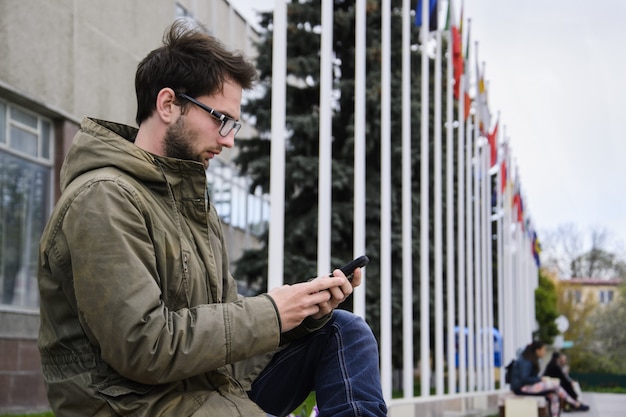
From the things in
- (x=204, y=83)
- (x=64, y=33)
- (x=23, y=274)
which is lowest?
(x=23, y=274)

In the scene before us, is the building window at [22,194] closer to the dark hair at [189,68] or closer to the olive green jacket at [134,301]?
the dark hair at [189,68]

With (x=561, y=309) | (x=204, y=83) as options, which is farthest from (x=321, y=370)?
(x=561, y=309)

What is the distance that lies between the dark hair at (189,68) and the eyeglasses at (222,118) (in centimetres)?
2

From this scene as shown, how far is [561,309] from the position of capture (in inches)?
2101

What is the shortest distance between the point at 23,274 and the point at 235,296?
12.0 meters

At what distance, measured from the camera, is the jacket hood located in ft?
7.93

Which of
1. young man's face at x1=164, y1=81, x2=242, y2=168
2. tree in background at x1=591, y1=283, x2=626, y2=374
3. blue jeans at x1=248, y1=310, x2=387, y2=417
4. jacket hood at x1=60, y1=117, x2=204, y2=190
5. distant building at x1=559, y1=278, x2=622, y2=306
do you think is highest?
young man's face at x1=164, y1=81, x2=242, y2=168

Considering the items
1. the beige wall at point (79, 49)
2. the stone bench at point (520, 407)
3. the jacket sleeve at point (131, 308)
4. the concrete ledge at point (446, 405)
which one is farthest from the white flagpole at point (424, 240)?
the jacket sleeve at point (131, 308)

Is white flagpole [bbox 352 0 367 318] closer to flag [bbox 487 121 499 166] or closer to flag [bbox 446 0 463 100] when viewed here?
flag [bbox 446 0 463 100]

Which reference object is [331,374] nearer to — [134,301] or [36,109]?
[134,301]

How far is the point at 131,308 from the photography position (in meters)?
2.21

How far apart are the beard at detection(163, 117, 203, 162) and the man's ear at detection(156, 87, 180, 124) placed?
0.02m

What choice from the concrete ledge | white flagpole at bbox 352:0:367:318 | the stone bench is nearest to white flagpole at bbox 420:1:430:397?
the concrete ledge

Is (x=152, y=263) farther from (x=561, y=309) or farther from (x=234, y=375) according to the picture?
(x=561, y=309)
